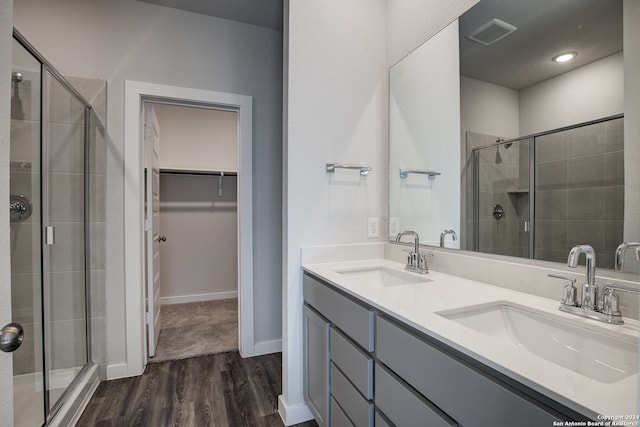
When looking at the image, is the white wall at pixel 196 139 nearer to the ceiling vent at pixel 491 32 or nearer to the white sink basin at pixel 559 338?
the ceiling vent at pixel 491 32

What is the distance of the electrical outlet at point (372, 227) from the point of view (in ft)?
6.10

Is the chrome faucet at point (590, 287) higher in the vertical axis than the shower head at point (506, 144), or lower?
lower

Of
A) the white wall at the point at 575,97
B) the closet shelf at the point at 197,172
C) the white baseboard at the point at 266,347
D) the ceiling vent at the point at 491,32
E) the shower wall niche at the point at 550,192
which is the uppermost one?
the ceiling vent at the point at 491,32

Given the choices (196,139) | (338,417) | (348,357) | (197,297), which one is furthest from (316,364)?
(196,139)

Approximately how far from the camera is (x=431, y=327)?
0.77 meters

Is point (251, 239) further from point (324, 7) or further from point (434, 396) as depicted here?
point (434, 396)

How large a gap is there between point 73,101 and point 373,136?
189 cm

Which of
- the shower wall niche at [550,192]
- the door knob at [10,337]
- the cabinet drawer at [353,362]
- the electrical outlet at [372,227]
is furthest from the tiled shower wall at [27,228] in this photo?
the shower wall niche at [550,192]

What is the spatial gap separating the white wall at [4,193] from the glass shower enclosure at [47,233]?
2.64 feet

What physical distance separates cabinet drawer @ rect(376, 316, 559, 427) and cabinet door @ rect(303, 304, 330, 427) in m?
0.50

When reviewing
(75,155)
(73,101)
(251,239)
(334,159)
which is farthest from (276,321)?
(73,101)

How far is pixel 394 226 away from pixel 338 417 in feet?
3.37

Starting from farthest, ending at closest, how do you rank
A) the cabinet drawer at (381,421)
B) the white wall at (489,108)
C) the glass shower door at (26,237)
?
the glass shower door at (26,237)
the white wall at (489,108)
the cabinet drawer at (381,421)

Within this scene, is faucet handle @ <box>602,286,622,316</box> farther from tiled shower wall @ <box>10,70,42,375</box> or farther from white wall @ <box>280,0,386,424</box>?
Result: tiled shower wall @ <box>10,70,42,375</box>
